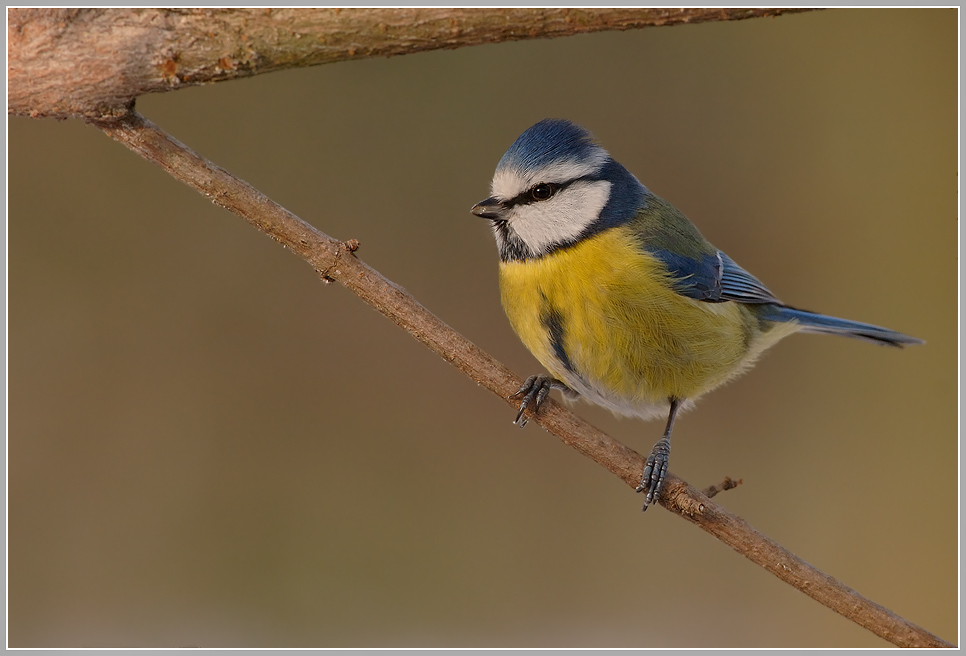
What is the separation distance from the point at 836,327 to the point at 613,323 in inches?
27.0

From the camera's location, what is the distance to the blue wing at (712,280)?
5.39 ft

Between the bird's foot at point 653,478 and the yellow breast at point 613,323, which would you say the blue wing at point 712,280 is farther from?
the bird's foot at point 653,478

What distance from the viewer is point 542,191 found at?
1494mm

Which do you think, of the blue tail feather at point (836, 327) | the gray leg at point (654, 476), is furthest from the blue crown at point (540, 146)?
the blue tail feather at point (836, 327)

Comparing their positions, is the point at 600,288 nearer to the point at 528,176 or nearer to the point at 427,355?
the point at 528,176

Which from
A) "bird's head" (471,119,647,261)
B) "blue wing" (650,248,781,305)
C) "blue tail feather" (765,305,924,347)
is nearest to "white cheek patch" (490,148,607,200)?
"bird's head" (471,119,647,261)

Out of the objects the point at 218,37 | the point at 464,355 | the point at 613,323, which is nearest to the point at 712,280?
the point at 613,323

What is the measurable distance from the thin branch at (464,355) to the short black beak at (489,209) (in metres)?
0.25

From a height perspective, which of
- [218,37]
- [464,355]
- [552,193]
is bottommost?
[464,355]

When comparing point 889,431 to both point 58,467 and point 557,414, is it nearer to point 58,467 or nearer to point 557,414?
point 557,414

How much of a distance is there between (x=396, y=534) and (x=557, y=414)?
3.92 feet

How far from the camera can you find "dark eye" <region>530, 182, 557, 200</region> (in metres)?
1.48

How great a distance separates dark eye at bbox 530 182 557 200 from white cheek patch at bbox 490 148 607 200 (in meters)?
0.01

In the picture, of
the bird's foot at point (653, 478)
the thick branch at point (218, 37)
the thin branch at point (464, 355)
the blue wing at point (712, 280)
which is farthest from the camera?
the blue wing at point (712, 280)
